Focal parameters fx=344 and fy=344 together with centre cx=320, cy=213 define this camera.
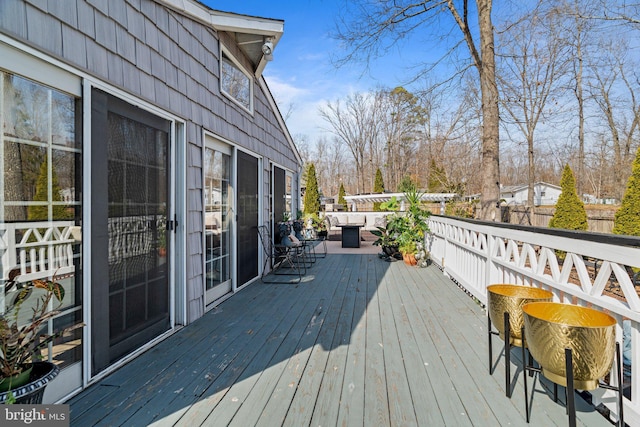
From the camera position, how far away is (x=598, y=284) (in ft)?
5.84

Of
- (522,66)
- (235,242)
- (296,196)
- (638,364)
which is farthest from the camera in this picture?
(522,66)

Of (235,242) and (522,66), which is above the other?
(522,66)

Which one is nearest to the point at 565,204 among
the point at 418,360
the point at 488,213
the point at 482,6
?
the point at 488,213

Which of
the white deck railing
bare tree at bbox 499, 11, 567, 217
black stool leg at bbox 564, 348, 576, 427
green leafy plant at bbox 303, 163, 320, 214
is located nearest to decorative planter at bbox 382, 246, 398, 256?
the white deck railing

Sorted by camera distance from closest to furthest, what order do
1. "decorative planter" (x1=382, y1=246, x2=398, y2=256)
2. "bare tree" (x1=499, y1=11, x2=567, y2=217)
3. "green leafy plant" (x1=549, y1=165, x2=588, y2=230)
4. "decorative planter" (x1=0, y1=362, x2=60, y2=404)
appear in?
"decorative planter" (x1=0, y1=362, x2=60, y2=404)
"decorative planter" (x1=382, y1=246, x2=398, y2=256)
"green leafy plant" (x1=549, y1=165, x2=588, y2=230)
"bare tree" (x1=499, y1=11, x2=567, y2=217)

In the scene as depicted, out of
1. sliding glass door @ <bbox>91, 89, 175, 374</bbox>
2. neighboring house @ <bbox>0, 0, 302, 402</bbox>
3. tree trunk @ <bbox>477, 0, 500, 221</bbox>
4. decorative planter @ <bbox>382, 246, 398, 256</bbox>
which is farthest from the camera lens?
decorative planter @ <bbox>382, 246, 398, 256</bbox>

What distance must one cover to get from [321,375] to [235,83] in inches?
148

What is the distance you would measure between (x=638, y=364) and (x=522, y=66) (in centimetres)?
1597

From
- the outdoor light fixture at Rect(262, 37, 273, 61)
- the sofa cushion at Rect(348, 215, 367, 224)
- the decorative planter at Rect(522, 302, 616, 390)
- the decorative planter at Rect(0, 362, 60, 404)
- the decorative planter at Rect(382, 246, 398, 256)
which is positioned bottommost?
the decorative planter at Rect(382, 246, 398, 256)

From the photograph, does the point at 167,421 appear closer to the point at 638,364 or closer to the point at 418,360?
the point at 418,360

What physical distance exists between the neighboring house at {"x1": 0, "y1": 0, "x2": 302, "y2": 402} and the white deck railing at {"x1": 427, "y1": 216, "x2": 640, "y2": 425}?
112 inches

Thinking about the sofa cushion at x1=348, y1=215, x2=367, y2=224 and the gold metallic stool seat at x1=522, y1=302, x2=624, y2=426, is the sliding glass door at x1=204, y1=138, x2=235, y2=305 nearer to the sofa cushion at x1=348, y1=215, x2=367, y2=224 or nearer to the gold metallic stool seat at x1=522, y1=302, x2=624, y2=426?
the gold metallic stool seat at x1=522, y1=302, x2=624, y2=426

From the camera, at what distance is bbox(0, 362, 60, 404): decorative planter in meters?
1.40

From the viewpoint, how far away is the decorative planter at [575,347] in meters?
1.46
